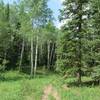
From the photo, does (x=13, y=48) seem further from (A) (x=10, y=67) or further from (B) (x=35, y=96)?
(B) (x=35, y=96)

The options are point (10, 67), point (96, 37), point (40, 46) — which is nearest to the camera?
point (96, 37)

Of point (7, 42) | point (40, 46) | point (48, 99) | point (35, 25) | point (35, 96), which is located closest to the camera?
point (48, 99)

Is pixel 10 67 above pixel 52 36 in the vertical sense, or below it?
below

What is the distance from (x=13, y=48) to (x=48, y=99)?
1951 inches

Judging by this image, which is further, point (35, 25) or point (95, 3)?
point (35, 25)

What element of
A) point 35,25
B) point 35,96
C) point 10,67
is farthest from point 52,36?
point 35,96

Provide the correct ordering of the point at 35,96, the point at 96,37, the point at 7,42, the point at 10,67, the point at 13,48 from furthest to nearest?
the point at 13,48, the point at 10,67, the point at 7,42, the point at 96,37, the point at 35,96

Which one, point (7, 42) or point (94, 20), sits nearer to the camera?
point (94, 20)

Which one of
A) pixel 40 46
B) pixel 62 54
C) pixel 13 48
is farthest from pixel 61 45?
pixel 40 46

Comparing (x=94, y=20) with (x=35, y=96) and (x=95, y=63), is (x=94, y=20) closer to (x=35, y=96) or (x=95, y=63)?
(x=95, y=63)

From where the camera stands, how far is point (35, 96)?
907 inches

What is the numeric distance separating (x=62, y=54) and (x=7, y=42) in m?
29.0

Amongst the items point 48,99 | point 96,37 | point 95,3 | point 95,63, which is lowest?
point 48,99

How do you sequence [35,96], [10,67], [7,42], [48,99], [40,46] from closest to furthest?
[48,99] → [35,96] → [7,42] → [10,67] → [40,46]
